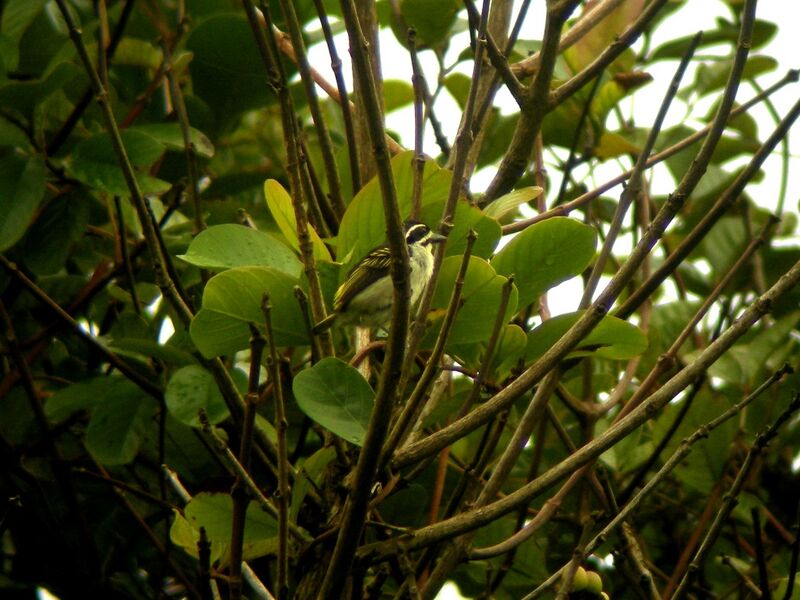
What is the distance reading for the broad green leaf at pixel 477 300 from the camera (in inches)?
84.5

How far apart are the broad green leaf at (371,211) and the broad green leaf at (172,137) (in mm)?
769

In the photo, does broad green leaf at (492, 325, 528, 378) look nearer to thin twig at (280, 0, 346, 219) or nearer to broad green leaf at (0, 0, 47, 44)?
thin twig at (280, 0, 346, 219)

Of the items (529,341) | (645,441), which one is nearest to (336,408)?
(529,341)

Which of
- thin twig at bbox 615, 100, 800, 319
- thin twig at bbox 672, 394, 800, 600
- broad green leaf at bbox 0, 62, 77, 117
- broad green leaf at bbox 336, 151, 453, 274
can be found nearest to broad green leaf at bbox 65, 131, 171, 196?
broad green leaf at bbox 0, 62, 77, 117

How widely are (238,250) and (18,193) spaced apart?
3.13 feet

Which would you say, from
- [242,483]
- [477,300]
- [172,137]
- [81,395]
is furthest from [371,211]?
[81,395]

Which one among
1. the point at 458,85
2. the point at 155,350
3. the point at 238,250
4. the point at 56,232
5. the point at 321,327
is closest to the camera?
the point at 321,327

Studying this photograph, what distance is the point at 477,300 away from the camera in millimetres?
2164

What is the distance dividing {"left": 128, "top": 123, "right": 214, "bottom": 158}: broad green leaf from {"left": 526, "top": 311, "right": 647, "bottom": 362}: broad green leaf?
1.12 meters

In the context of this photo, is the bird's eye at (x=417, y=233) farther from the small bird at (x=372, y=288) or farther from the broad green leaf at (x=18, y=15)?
the broad green leaf at (x=18, y=15)

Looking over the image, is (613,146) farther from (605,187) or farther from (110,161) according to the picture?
(110,161)

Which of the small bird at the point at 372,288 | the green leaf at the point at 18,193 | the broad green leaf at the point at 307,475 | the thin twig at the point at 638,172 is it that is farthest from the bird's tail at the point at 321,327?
the green leaf at the point at 18,193

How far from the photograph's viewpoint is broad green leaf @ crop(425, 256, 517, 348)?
215cm

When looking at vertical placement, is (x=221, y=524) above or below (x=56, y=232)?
below
